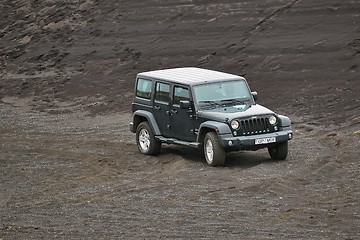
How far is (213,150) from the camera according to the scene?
20.5 meters

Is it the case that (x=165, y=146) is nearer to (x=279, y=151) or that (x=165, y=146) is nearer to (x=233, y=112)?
(x=233, y=112)

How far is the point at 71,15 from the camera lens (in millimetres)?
38938

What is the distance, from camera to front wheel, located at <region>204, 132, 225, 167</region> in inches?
803

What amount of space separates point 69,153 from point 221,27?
10818 millimetres

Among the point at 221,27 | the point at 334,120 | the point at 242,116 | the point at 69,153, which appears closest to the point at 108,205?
the point at 242,116

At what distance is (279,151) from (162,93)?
287 cm

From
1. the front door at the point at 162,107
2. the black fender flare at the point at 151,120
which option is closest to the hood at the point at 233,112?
the front door at the point at 162,107

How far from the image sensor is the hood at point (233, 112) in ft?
67.4

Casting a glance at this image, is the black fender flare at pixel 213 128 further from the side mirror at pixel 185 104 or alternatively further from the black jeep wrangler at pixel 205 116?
the side mirror at pixel 185 104

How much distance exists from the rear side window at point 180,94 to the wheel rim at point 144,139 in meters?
1.23

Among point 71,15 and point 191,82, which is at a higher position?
point 191,82

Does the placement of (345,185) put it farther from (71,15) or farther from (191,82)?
(71,15)

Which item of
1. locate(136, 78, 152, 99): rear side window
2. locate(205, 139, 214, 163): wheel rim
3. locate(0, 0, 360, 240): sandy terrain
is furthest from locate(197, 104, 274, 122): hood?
locate(136, 78, 152, 99): rear side window

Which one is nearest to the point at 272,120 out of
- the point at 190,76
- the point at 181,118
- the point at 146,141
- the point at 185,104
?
the point at 185,104
